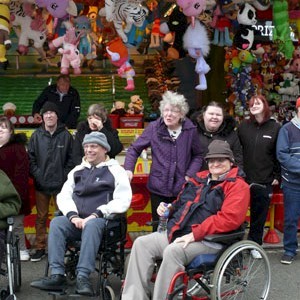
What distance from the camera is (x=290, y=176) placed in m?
4.85

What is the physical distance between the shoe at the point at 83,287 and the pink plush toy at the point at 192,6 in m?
3.29

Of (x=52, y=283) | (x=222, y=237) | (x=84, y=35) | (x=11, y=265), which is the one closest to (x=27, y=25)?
(x=84, y=35)

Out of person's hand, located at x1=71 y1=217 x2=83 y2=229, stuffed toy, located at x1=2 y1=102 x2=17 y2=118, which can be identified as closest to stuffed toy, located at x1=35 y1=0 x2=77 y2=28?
person's hand, located at x1=71 y1=217 x2=83 y2=229

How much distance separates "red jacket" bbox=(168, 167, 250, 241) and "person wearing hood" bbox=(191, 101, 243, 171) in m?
0.75

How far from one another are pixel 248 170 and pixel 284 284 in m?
1.08

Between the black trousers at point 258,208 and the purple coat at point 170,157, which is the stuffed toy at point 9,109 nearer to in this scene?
the purple coat at point 170,157

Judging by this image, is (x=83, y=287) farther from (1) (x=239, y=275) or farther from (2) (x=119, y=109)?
(2) (x=119, y=109)

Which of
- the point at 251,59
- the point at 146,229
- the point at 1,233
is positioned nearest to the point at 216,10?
the point at 251,59

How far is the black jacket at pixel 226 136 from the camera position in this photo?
4.59 m

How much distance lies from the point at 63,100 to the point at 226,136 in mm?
2699

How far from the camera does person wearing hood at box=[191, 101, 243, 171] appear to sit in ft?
14.8

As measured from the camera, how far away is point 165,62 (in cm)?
923

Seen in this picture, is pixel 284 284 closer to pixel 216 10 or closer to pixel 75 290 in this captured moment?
pixel 75 290

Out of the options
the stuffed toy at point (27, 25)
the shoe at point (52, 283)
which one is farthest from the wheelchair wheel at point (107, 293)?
the stuffed toy at point (27, 25)
